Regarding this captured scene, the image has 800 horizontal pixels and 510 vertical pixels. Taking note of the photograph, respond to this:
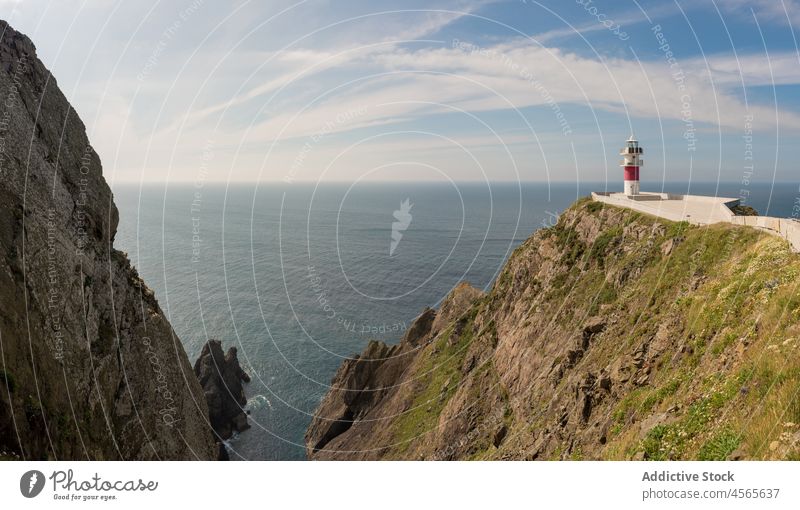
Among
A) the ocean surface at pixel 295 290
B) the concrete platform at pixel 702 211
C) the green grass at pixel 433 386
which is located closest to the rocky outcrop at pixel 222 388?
the ocean surface at pixel 295 290

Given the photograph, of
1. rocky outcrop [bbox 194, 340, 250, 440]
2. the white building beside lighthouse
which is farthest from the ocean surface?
the white building beside lighthouse

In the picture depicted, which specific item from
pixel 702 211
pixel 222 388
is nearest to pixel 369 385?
pixel 222 388

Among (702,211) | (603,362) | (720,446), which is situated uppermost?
(702,211)

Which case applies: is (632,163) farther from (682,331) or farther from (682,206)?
(682,331)

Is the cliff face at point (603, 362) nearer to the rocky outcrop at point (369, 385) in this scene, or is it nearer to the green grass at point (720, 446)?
the green grass at point (720, 446)

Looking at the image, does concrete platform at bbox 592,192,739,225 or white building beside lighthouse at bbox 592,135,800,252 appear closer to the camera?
white building beside lighthouse at bbox 592,135,800,252

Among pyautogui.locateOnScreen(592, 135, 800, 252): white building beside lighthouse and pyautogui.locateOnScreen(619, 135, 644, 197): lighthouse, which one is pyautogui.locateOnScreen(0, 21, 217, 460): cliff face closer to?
pyautogui.locateOnScreen(592, 135, 800, 252): white building beside lighthouse
